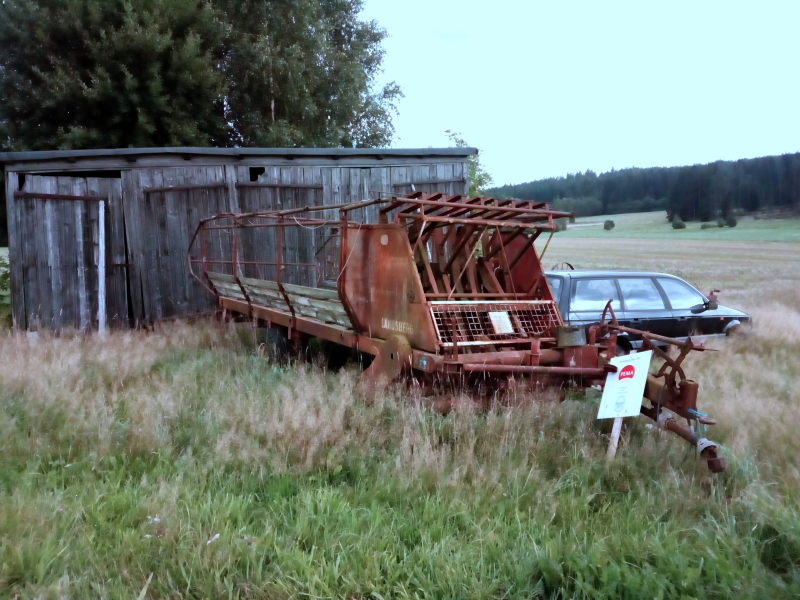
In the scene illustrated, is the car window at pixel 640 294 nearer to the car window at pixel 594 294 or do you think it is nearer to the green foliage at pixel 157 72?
the car window at pixel 594 294

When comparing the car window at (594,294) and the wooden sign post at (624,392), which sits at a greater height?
the car window at (594,294)

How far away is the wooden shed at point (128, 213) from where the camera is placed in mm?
9617

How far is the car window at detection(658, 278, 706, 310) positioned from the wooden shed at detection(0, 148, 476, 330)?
A: 177 inches

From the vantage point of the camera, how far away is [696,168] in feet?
40.0

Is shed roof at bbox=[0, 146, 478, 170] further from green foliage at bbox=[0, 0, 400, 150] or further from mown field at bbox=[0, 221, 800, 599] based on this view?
green foliage at bbox=[0, 0, 400, 150]

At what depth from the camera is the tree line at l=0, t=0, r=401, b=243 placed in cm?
1622

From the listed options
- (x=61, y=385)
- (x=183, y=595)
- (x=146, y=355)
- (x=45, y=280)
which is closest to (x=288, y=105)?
(x=45, y=280)

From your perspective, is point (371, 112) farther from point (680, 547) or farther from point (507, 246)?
point (680, 547)

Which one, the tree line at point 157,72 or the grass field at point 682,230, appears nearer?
the grass field at point 682,230

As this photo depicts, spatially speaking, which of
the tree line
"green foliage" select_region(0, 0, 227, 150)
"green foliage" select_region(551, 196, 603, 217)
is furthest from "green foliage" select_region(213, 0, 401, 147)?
"green foliage" select_region(551, 196, 603, 217)

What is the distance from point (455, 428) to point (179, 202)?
746 cm

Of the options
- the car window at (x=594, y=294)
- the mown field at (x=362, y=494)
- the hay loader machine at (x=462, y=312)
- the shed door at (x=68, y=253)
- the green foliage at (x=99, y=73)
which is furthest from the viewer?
the green foliage at (x=99, y=73)

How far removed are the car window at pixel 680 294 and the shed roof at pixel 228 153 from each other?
501 centimetres

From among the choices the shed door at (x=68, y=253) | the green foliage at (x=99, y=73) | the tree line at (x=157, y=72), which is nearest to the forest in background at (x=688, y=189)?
the shed door at (x=68, y=253)
